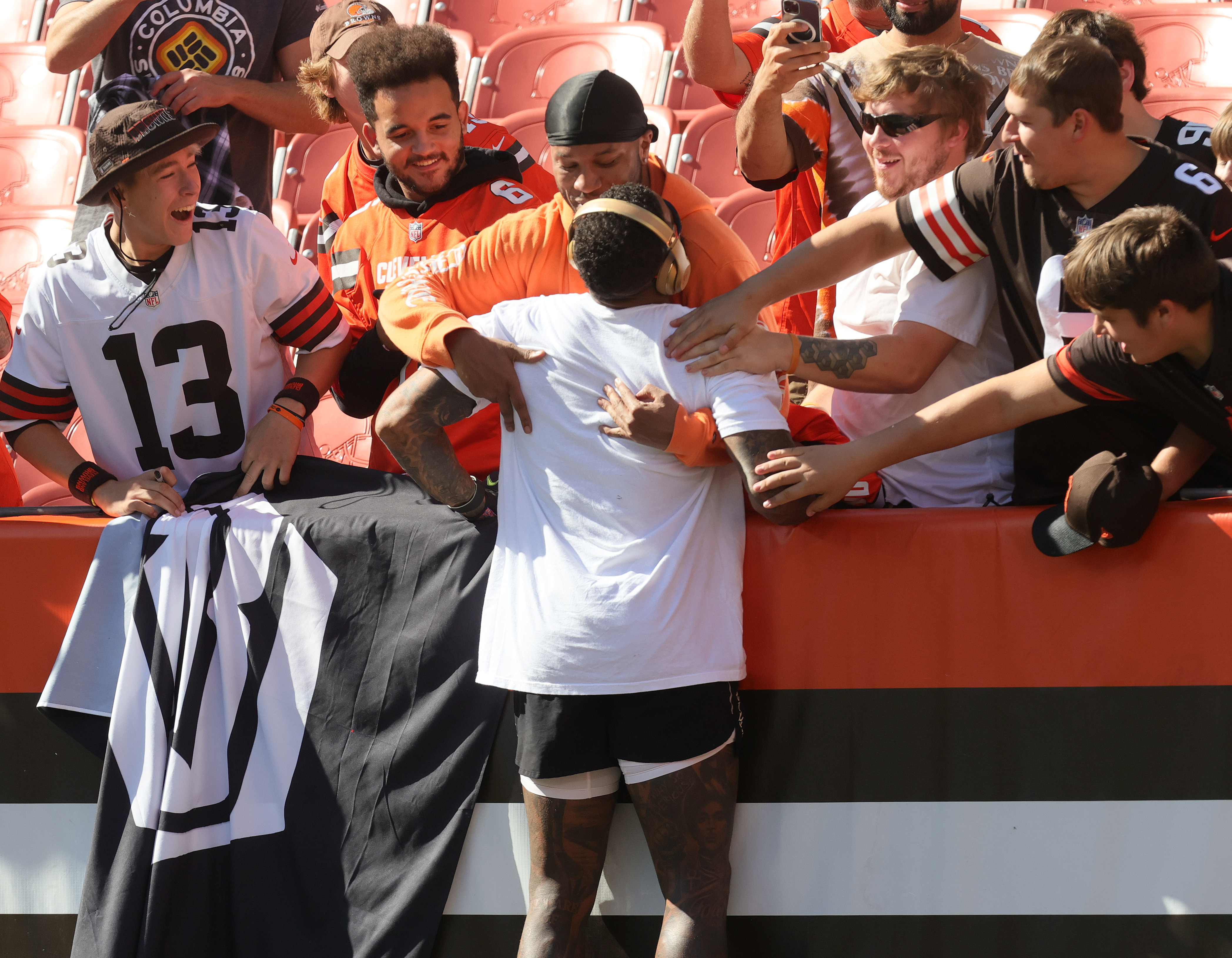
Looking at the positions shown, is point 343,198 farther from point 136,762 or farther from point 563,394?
point 136,762

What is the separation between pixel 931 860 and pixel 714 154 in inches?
150

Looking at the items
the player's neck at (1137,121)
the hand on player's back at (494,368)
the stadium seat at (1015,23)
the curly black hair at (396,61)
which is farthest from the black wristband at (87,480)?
the stadium seat at (1015,23)

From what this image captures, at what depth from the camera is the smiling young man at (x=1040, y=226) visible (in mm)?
2252

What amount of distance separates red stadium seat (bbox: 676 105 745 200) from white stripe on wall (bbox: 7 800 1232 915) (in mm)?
3597

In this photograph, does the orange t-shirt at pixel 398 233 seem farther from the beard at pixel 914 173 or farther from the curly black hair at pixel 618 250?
the beard at pixel 914 173

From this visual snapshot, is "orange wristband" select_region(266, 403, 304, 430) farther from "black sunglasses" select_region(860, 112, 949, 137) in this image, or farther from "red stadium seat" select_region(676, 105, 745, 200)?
"red stadium seat" select_region(676, 105, 745, 200)

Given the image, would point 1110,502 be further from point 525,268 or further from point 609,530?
point 525,268

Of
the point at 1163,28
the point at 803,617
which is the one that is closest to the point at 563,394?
the point at 803,617

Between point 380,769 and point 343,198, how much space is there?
191cm

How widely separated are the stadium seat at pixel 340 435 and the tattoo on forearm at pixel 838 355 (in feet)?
6.96

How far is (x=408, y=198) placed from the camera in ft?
10.2

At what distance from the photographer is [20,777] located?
2.57 m

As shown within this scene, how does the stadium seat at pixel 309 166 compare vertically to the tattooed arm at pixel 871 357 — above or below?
below

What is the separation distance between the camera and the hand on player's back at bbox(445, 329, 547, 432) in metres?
2.32
